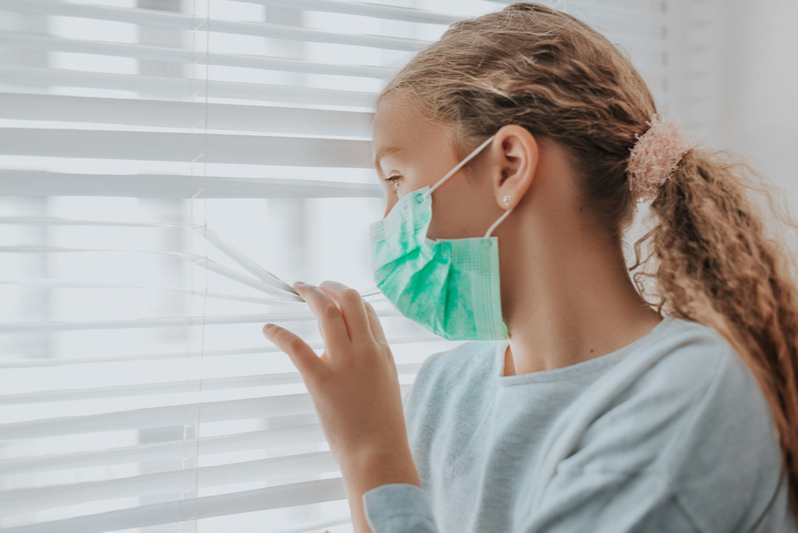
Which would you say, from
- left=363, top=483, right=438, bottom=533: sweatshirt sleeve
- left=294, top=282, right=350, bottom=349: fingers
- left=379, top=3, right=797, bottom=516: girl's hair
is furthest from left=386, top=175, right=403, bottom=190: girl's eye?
left=363, top=483, right=438, bottom=533: sweatshirt sleeve

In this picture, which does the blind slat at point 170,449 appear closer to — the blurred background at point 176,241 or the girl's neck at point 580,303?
the blurred background at point 176,241

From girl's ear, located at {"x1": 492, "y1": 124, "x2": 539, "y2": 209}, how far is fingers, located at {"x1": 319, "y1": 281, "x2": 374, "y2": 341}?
0.26 metres

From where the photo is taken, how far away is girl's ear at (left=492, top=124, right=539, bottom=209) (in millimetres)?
796

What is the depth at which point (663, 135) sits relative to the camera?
831 millimetres

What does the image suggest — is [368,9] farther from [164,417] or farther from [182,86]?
[164,417]

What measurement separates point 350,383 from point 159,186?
1.29 ft

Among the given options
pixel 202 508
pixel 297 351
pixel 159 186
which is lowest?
pixel 202 508

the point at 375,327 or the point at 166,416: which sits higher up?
the point at 375,327

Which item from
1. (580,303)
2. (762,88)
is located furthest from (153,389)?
(762,88)

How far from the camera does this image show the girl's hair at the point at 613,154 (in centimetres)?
80

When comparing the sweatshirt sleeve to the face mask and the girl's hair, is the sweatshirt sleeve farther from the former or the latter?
the girl's hair

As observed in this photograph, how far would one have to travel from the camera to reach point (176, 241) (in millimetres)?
826

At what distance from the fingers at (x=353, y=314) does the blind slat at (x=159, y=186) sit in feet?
0.58

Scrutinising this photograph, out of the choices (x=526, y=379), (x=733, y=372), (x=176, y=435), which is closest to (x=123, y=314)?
(x=176, y=435)
